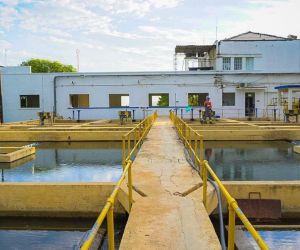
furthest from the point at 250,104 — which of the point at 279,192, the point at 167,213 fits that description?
the point at 167,213

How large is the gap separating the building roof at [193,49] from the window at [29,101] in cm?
1339

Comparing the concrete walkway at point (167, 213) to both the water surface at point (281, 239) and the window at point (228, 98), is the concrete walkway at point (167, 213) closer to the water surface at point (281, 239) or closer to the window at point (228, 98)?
the water surface at point (281, 239)

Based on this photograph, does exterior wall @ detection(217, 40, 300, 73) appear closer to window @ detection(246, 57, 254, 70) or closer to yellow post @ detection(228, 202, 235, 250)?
window @ detection(246, 57, 254, 70)

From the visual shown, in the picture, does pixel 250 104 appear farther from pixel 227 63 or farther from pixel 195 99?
pixel 227 63

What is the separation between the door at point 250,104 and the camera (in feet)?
91.0

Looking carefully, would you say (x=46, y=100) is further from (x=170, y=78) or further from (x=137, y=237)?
(x=137, y=237)

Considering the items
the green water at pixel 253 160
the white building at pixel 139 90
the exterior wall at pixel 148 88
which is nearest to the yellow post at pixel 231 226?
the green water at pixel 253 160

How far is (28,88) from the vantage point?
28.3m

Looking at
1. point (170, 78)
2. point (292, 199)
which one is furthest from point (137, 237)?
point (170, 78)

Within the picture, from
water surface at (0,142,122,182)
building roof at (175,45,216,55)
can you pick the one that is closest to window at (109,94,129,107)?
building roof at (175,45,216,55)

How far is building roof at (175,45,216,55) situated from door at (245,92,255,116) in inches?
282

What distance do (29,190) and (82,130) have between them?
9.73m

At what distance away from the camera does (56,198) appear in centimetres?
702

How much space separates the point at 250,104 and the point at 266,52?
6218mm
